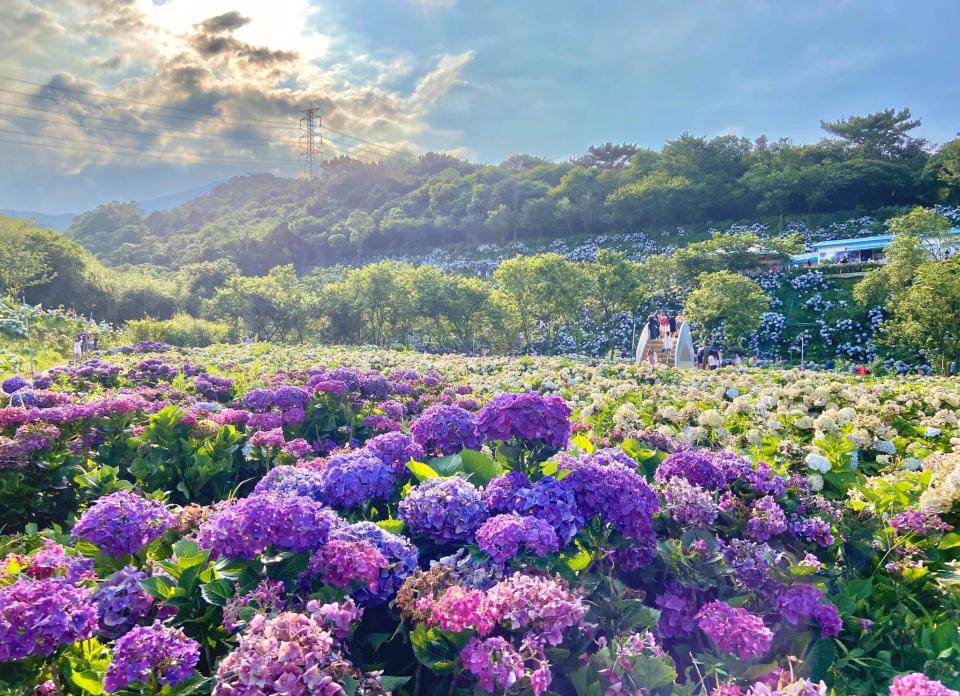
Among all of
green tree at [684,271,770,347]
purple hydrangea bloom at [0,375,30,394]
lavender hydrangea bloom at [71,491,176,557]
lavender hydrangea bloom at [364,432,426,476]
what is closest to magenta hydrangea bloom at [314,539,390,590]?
lavender hydrangea bloom at [71,491,176,557]

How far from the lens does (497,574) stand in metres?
1.86

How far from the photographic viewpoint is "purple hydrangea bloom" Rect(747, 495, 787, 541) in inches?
93.0

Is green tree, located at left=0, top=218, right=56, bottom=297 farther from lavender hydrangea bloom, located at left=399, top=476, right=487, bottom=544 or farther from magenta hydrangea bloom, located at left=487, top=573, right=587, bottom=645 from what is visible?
magenta hydrangea bloom, located at left=487, top=573, right=587, bottom=645

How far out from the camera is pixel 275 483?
8.00 feet

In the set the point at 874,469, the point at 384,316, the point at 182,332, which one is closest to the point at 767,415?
the point at 874,469

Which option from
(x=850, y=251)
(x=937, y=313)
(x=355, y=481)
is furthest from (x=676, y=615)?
(x=850, y=251)

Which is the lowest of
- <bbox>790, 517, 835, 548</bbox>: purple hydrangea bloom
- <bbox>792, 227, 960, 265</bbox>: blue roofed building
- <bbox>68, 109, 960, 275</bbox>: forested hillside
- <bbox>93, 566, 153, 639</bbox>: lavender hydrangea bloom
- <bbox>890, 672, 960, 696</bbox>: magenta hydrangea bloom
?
<bbox>790, 517, 835, 548</bbox>: purple hydrangea bloom

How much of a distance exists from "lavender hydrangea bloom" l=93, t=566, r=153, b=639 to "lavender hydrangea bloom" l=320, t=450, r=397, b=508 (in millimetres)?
784

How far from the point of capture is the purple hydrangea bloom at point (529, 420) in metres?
2.33

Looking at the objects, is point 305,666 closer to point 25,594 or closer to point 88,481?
point 25,594

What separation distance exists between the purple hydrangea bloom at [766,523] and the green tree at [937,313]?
23.3m

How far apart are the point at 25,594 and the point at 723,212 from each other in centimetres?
6302

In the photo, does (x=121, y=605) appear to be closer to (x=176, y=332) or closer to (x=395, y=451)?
(x=395, y=451)

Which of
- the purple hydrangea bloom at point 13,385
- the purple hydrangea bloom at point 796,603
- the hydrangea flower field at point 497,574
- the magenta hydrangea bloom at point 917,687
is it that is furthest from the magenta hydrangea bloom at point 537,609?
the purple hydrangea bloom at point 13,385
